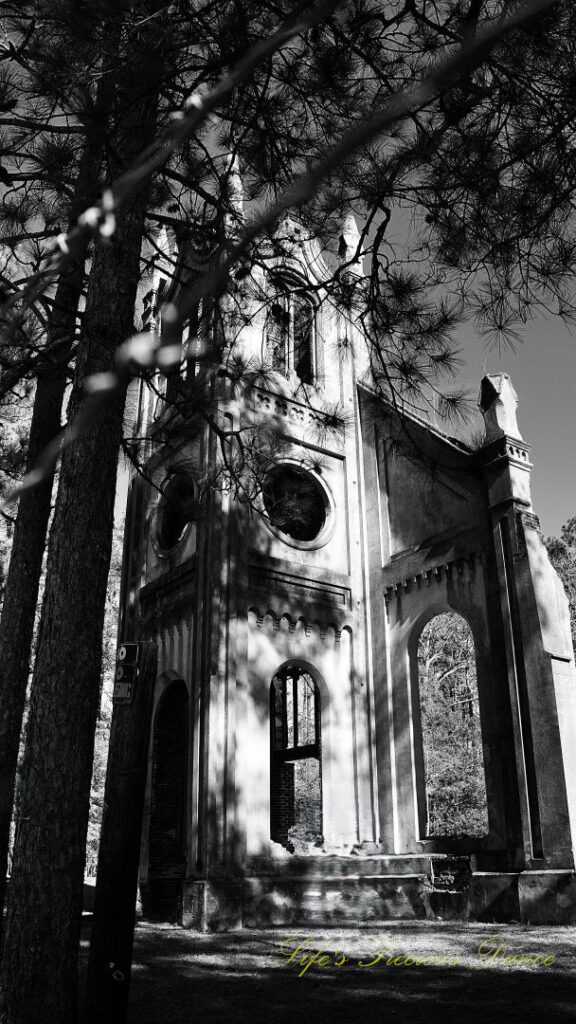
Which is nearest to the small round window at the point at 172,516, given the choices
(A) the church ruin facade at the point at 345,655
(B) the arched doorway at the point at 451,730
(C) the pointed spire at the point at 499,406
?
(A) the church ruin facade at the point at 345,655

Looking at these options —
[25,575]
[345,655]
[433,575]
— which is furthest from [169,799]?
[25,575]

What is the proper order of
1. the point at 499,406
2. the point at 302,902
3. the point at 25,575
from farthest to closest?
the point at 499,406 → the point at 302,902 → the point at 25,575

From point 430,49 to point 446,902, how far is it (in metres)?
10.4

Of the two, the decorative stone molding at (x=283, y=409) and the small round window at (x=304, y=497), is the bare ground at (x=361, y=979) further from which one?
the decorative stone molding at (x=283, y=409)

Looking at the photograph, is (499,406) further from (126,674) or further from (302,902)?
(126,674)

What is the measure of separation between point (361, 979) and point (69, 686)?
4094 millimetres

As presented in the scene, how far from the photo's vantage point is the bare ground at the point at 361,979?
5438mm

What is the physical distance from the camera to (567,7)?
4484 mm

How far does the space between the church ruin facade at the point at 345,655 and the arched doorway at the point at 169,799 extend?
0.11 ft

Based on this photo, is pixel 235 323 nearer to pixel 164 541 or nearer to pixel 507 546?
pixel 507 546

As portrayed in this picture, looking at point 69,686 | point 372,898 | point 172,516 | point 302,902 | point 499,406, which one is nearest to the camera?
point 69,686

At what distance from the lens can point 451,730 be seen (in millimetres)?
26516

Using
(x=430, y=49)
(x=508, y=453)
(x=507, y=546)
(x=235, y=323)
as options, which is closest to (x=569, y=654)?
(x=507, y=546)

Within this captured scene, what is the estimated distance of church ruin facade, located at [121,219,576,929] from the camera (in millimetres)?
11094
